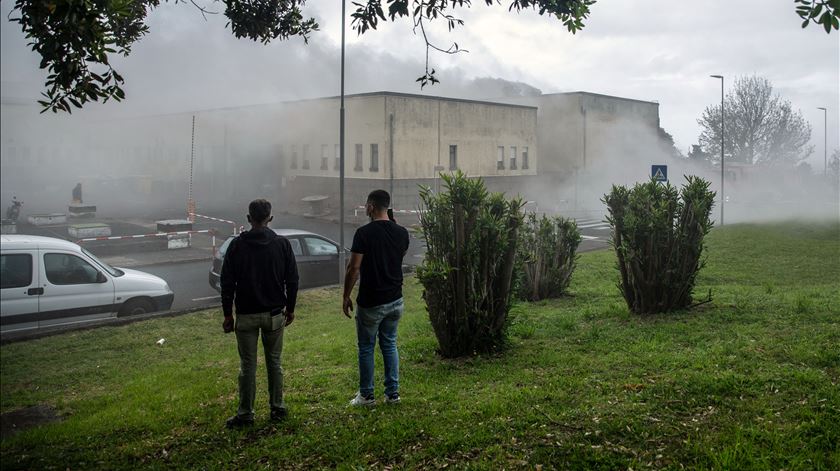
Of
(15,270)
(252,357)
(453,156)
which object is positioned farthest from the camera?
(453,156)

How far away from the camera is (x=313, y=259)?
1490cm

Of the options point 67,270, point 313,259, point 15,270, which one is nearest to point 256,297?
point 15,270

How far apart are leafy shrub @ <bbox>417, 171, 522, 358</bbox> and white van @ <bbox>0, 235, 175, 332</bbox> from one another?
609cm

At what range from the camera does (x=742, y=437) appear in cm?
433

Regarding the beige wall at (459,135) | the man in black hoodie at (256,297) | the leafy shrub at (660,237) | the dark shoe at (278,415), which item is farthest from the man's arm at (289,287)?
the beige wall at (459,135)

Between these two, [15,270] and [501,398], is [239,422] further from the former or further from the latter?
[15,270]

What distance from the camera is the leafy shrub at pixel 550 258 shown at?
11430 mm

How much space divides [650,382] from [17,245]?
8.59 metres

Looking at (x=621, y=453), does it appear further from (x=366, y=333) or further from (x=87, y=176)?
(x=87, y=176)

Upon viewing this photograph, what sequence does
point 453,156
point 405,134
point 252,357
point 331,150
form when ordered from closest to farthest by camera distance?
point 252,357 < point 405,134 < point 331,150 < point 453,156

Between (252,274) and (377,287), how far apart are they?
3.05 feet

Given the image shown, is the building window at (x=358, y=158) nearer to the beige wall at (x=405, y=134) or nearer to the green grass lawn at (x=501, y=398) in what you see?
the beige wall at (x=405, y=134)

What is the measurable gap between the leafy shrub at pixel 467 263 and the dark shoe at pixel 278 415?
74.8 inches

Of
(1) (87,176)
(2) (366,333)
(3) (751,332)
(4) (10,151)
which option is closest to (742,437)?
(2) (366,333)
